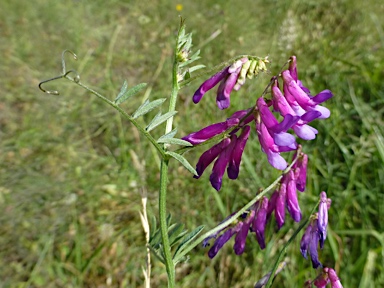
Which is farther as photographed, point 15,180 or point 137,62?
point 137,62

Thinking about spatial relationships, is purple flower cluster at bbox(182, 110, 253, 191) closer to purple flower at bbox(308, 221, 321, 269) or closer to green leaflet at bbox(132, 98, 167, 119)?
green leaflet at bbox(132, 98, 167, 119)

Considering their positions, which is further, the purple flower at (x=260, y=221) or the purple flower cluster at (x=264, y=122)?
the purple flower at (x=260, y=221)

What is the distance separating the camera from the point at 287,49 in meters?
3.41

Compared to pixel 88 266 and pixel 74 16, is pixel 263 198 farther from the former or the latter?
pixel 74 16

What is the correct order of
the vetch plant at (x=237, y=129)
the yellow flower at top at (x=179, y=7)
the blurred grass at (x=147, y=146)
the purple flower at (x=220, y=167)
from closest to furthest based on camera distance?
the vetch plant at (x=237, y=129) < the purple flower at (x=220, y=167) < the blurred grass at (x=147, y=146) < the yellow flower at top at (x=179, y=7)

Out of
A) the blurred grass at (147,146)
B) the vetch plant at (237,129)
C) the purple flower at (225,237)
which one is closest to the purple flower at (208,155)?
the vetch plant at (237,129)

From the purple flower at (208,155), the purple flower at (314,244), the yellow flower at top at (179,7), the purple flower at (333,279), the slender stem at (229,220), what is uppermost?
the yellow flower at top at (179,7)

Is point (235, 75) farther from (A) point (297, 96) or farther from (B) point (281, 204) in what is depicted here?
(B) point (281, 204)

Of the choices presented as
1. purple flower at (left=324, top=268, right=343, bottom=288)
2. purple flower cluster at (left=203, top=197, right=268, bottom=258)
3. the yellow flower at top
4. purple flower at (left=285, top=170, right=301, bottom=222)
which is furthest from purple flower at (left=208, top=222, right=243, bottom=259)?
the yellow flower at top

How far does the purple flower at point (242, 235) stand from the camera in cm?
119

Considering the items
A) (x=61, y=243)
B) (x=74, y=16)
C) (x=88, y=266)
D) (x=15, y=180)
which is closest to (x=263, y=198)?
(x=88, y=266)

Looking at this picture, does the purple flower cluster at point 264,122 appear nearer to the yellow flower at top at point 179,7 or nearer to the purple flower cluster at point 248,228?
the purple flower cluster at point 248,228

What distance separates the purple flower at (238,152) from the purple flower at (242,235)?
18cm

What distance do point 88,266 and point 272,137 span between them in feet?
5.61
